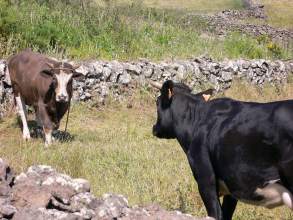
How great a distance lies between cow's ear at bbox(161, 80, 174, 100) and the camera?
7.06 metres

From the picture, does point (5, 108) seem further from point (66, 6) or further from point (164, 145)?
point (66, 6)

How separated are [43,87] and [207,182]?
6.26 m

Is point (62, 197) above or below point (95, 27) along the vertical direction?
above

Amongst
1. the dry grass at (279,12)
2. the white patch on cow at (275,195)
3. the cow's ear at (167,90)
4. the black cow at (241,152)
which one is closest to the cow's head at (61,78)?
the cow's ear at (167,90)

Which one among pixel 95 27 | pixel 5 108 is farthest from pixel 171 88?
pixel 95 27

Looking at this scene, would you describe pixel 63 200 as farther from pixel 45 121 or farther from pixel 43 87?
pixel 43 87

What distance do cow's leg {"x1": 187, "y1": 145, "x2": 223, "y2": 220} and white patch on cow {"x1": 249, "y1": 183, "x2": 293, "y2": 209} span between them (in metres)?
0.45

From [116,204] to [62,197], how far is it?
462 mm

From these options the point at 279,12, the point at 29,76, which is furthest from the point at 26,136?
the point at 279,12

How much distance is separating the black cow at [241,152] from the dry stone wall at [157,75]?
8178 mm

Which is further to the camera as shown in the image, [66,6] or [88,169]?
[66,6]

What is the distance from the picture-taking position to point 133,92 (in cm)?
1611

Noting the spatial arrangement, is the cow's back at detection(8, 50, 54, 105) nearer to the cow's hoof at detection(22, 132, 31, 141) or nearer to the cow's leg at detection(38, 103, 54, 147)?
the cow's leg at detection(38, 103, 54, 147)

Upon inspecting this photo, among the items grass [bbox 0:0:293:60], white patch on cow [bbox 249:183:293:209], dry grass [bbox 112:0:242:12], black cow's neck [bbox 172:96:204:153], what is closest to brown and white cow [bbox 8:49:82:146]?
grass [bbox 0:0:293:60]
